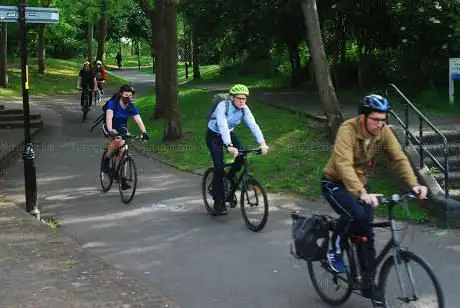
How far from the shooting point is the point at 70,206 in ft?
32.4

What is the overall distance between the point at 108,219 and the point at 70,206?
1212 mm

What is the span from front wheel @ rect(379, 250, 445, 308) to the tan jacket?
584 mm

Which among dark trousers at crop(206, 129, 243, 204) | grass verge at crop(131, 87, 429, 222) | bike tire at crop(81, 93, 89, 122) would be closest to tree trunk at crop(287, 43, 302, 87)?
grass verge at crop(131, 87, 429, 222)

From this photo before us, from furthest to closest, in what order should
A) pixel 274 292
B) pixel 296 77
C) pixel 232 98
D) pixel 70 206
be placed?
pixel 296 77, pixel 70 206, pixel 232 98, pixel 274 292

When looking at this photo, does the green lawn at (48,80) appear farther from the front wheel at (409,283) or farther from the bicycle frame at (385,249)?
the front wheel at (409,283)

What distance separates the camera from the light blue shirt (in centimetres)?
782

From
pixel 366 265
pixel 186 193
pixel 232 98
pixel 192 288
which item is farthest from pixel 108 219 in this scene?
pixel 366 265

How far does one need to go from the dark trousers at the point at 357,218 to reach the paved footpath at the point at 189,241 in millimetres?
623

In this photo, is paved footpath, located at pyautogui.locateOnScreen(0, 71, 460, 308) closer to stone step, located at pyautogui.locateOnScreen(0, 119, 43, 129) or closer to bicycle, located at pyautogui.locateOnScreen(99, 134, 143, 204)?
bicycle, located at pyautogui.locateOnScreen(99, 134, 143, 204)

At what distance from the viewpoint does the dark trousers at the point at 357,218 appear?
4.98m

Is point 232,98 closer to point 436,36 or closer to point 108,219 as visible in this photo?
point 108,219

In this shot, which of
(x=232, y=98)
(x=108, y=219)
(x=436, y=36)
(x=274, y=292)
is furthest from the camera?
(x=436, y=36)

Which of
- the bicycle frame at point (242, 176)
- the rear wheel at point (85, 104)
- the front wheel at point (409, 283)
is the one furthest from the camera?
the rear wheel at point (85, 104)

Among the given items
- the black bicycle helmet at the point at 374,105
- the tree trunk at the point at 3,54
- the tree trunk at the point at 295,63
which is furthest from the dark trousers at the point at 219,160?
the tree trunk at the point at 3,54
